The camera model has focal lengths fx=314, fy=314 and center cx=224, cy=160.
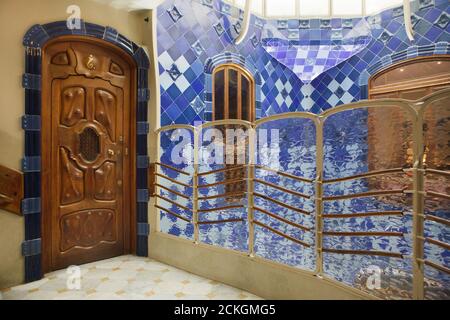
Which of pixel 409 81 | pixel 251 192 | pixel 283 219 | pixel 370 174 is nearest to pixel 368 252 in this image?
pixel 370 174

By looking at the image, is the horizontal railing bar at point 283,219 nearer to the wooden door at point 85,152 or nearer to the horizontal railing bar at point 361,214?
the horizontal railing bar at point 361,214

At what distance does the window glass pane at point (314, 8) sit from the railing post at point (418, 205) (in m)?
3.80

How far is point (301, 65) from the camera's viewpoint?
14.0ft

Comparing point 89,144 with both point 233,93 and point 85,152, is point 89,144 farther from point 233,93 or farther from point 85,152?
point 233,93

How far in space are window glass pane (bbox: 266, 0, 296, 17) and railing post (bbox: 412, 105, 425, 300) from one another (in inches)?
145

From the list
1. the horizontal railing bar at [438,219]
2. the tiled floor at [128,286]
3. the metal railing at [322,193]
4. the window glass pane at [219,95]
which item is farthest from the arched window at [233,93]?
the horizontal railing bar at [438,219]

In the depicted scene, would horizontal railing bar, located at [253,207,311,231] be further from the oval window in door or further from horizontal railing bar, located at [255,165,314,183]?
the oval window in door

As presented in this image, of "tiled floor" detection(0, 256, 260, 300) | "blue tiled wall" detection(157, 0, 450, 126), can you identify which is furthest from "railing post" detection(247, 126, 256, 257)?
"blue tiled wall" detection(157, 0, 450, 126)

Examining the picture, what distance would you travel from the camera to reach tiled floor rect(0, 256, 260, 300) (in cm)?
221

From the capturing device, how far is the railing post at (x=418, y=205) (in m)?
1.48

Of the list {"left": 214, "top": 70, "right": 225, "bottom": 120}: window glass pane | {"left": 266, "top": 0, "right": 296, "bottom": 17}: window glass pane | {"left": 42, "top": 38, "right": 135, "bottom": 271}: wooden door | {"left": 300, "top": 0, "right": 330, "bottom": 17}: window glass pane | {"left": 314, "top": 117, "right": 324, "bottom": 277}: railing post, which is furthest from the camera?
{"left": 300, "top": 0, "right": 330, "bottom": 17}: window glass pane

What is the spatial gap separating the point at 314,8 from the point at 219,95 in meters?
2.25

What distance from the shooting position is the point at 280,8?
15.4 ft
